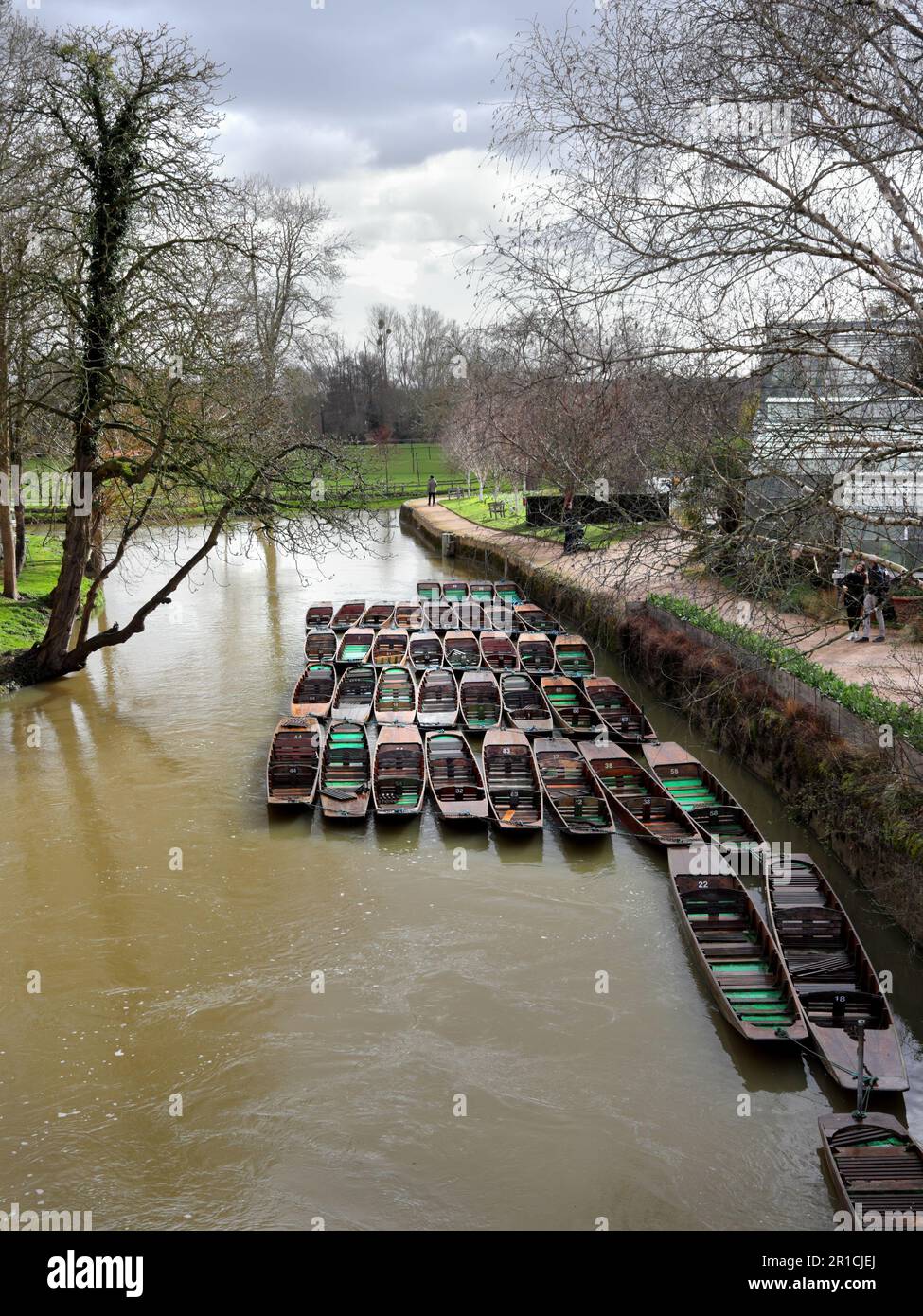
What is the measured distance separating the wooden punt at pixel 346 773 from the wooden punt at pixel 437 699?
5.01 ft

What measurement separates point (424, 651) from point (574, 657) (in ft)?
9.45

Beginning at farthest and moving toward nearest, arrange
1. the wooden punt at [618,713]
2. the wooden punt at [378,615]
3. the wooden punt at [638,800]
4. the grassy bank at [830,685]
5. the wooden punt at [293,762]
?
the wooden punt at [378,615], the wooden punt at [618,713], the wooden punt at [293,762], the wooden punt at [638,800], the grassy bank at [830,685]

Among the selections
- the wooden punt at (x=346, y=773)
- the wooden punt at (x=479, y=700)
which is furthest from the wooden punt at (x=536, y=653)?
the wooden punt at (x=346, y=773)

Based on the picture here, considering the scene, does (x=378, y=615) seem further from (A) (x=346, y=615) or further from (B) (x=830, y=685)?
(B) (x=830, y=685)

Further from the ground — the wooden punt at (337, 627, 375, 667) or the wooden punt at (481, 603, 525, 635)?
the wooden punt at (481, 603, 525, 635)

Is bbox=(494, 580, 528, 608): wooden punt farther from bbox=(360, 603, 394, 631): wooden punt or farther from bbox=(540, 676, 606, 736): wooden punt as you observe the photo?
bbox=(540, 676, 606, 736): wooden punt

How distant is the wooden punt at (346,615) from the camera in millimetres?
23422

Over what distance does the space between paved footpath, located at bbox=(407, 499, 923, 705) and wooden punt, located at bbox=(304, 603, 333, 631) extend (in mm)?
5277

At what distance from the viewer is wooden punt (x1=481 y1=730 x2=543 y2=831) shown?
506 inches

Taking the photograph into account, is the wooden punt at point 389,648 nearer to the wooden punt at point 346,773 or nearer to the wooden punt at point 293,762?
the wooden punt at point 293,762

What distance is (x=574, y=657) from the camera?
20.2 m

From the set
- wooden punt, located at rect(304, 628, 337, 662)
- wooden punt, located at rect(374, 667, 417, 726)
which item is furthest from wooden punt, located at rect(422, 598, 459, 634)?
wooden punt, located at rect(374, 667, 417, 726)
